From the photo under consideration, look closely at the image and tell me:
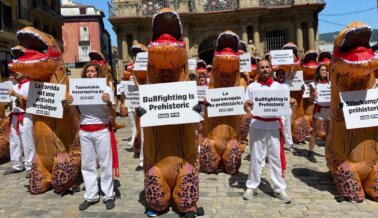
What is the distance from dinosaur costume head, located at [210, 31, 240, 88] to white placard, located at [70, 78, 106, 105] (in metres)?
2.12

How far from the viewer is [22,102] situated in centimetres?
570

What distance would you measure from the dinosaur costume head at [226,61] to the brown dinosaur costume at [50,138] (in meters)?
2.47

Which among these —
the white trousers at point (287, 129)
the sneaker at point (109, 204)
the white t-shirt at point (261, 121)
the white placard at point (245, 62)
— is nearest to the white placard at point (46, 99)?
the sneaker at point (109, 204)

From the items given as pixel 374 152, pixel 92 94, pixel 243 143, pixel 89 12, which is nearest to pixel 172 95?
pixel 92 94

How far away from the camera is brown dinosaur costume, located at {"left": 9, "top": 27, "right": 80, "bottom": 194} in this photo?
15.7ft

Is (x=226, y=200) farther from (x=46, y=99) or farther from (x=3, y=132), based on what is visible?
(x=3, y=132)

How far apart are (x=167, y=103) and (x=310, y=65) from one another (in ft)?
18.3

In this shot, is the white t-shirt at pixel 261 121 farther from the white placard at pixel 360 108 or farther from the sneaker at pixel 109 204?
the sneaker at pixel 109 204

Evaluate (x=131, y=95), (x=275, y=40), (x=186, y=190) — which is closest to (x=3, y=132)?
(x=131, y=95)

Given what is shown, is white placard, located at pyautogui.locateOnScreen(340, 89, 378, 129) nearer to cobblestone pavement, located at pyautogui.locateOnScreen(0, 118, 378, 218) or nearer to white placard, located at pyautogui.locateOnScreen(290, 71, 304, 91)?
cobblestone pavement, located at pyautogui.locateOnScreen(0, 118, 378, 218)

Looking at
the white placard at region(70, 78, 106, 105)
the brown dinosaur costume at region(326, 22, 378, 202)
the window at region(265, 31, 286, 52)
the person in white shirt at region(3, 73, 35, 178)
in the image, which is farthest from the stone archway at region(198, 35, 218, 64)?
the white placard at region(70, 78, 106, 105)

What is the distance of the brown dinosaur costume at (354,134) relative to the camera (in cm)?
413

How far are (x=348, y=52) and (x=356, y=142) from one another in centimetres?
118

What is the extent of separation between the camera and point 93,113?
4332mm
